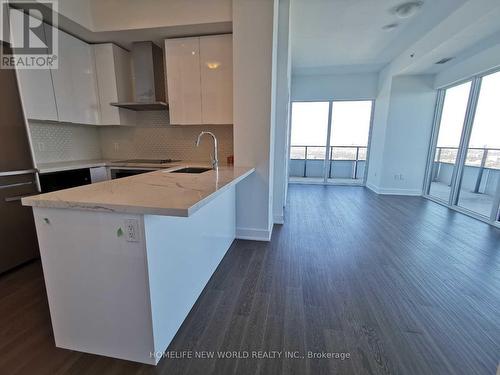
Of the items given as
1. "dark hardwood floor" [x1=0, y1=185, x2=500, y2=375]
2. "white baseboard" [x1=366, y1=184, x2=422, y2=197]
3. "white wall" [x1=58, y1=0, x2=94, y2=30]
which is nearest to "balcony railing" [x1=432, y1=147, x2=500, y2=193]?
"white baseboard" [x1=366, y1=184, x2=422, y2=197]

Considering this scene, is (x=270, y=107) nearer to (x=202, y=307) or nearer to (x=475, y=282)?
(x=202, y=307)

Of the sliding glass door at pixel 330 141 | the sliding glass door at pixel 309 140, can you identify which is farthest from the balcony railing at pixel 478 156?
the sliding glass door at pixel 309 140

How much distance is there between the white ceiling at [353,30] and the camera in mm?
3055

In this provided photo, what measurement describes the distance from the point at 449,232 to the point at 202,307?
11.4ft

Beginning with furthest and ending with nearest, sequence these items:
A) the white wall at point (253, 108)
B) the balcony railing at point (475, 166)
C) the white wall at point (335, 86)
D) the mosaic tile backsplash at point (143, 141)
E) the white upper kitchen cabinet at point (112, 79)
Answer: the white wall at point (335, 86), the balcony railing at point (475, 166), the mosaic tile backsplash at point (143, 141), the white upper kitchen cabinet at point (112, 79), the white wall at point (253, 108)

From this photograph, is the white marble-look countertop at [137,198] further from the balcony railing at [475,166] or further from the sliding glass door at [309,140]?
the sliding glass door at [309,140]

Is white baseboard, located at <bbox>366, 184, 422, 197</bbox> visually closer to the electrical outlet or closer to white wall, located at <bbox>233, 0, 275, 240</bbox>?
white wall, located at <bbox>233, 0, 275, 240</bbox>

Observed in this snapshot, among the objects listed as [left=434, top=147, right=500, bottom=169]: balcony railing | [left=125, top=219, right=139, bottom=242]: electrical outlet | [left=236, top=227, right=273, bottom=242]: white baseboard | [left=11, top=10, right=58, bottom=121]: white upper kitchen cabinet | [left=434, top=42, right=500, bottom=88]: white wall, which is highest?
[left=434, top=42, right=500, bottom=88]: white wall

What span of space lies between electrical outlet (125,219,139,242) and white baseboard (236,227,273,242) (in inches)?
73.4

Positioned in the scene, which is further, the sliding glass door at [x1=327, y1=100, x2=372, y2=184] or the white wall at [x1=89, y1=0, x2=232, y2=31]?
the sliding glass door at [x1=327, y1=100, x2=372, y2=184]

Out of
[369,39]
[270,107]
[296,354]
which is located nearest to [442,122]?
[369,39]

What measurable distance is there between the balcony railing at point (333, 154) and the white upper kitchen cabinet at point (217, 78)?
14.3 ft

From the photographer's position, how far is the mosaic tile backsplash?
330 cm

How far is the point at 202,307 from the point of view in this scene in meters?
Answer: 1.69
